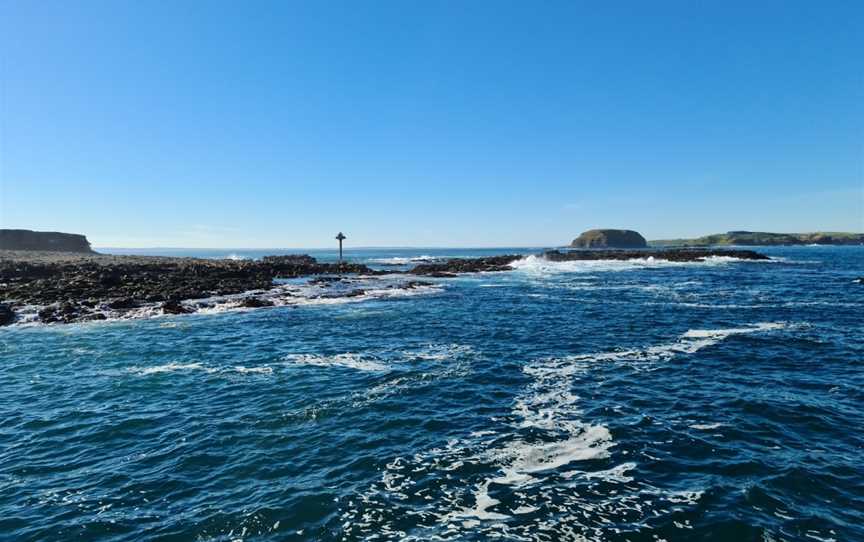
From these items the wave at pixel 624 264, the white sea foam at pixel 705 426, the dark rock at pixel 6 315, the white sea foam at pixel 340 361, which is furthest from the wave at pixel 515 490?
the wave at pixel 624 264

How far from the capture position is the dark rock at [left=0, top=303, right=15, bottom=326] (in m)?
31.1

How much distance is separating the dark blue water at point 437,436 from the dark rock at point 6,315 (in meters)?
7.44

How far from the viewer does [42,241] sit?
107 m

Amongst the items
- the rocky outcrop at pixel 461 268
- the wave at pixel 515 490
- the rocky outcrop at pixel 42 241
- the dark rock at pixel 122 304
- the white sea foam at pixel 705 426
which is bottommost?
the wave at pixel 515 490

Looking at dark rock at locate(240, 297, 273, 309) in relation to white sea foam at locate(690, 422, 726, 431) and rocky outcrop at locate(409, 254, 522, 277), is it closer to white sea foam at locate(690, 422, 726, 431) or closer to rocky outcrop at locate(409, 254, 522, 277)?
white sea foam at locate(690, 422, 726, 431)

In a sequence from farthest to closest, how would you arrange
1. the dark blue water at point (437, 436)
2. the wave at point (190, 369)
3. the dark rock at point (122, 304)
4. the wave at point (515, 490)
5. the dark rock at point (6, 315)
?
the dark rock at point (122, 304), the dark rock at point (6, 315), the wave at point (190, 369), the dark blue water at point (437, 436), the wave at point (515, 490)

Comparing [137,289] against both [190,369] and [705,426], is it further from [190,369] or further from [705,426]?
[705,426]

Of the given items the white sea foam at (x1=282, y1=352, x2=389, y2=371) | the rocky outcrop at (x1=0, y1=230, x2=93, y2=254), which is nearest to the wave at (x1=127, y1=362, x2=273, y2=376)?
the white sea foam at (x1=282, y1=352, x2=389, y2=371)

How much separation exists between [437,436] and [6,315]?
37.5m

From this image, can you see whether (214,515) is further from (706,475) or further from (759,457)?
(759,457)

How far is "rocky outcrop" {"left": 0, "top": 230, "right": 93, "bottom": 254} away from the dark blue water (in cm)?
10645

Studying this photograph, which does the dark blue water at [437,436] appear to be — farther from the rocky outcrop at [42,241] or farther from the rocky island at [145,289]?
the rocky outcrop at [42,241]

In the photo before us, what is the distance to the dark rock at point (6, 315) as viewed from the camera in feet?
102

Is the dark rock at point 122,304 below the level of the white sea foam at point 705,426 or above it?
above
